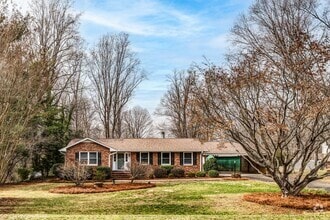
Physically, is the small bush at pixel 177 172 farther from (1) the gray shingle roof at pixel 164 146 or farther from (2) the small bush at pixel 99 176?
(2) the small bush at pixel 99 176

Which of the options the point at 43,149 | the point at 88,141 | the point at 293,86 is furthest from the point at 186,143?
the point at 293,86

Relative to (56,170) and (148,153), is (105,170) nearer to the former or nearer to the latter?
(56,170)

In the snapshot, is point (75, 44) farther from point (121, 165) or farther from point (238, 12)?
point (238, 12)

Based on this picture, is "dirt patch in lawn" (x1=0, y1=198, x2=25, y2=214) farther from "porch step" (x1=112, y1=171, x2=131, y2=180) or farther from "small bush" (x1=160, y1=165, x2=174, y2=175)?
"small bush" (x1=160, y1=165, x2=174, y2=175)

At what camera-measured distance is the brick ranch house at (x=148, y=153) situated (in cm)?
4147

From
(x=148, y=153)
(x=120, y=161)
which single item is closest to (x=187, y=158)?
(x=148, y=153)

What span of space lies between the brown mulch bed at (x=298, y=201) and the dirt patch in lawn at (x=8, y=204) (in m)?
9.61

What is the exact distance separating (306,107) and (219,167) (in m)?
28.0

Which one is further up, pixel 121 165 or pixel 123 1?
pixel 123 1

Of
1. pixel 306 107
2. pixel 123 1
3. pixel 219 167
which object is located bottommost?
pixel 219 167

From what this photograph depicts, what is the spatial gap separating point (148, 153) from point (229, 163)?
8.50m

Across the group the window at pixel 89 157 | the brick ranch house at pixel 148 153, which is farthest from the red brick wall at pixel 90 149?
the window at pixel 89 157

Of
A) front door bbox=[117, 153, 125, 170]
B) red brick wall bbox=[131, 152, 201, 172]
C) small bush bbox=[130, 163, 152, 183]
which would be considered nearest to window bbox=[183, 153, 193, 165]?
red brick wall bbox=[131, 152, 201, 172]

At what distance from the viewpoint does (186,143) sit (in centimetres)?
4541
